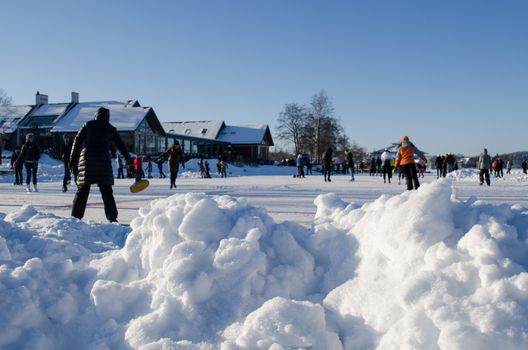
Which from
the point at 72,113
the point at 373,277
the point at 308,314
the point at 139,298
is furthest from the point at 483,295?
the point at 72,113

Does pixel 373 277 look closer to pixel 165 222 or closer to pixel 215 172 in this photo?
pixel 165 222

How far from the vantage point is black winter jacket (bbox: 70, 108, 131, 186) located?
574 cm

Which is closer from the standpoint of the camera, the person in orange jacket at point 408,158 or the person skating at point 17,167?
the person in orange jacket at point 408,158

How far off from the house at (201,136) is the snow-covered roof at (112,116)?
653 cm

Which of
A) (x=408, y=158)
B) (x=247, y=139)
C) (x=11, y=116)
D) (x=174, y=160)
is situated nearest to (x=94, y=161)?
(x=408, y=158)

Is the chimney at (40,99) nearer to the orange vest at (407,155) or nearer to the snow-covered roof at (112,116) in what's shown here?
the snow-covered roof at (112,116)

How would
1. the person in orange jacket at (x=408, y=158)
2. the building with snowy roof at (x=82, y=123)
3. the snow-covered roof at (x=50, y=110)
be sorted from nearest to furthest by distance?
the person in orange jacket at (x=408, y=158)
the building with snowy roof at (x=82, y=123)
the snow-covered roof at (x=50, y=110)

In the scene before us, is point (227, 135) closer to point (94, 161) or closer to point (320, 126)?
point (320, 126)

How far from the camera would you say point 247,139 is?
192 ft

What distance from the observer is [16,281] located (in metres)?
2.54

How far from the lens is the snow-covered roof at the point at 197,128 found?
57.4m

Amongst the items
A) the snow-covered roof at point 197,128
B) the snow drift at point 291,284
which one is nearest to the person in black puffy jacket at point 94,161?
the snow drift at point 291,284

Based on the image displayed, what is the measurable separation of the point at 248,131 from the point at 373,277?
190ft

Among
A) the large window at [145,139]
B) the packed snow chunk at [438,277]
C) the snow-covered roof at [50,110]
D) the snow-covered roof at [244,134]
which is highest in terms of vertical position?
the snow-covered roof at [50,110]
